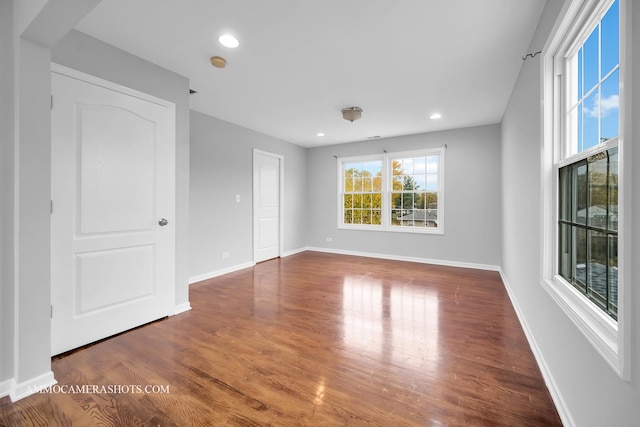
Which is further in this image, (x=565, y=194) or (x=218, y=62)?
(x=218, y=62)

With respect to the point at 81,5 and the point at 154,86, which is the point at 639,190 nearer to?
the point at 81,5

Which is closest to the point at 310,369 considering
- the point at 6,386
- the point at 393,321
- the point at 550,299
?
the point at 393,321

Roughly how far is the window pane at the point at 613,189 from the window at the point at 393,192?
14.2ft

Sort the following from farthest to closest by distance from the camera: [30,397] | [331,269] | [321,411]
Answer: [331,269]
[30,397]
[321,411]

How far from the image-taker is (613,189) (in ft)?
3.78

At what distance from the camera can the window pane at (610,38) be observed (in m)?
1.17

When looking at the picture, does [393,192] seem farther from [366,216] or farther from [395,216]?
[366,216]

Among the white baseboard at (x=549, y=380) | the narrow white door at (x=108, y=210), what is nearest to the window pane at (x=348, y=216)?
the white baseboard at (x=549, y=380)

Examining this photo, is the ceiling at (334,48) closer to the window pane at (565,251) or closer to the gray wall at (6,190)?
the gray wall at (6,190)

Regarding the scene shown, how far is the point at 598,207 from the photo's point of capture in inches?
50.9

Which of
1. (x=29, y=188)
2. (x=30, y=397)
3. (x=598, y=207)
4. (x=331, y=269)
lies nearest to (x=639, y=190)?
(x=598, y=207)

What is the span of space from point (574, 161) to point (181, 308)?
3443 millimetres

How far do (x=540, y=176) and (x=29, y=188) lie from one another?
3.25 m

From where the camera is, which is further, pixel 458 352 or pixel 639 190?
pixel 458 352
